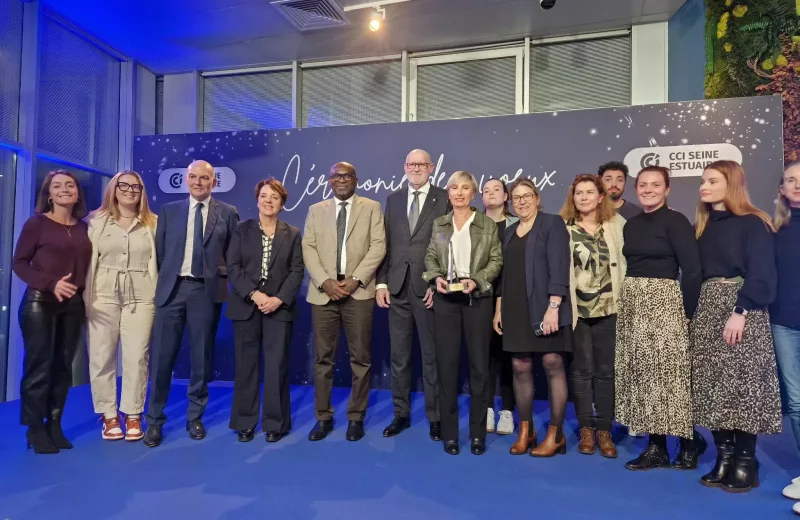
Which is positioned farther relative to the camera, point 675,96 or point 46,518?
point 675,96

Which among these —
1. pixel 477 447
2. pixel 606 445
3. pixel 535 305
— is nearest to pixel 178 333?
pixel 477 447

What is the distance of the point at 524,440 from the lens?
3086 millimetres

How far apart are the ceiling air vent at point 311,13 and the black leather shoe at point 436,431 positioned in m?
3.95

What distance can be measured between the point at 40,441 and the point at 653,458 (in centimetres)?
357

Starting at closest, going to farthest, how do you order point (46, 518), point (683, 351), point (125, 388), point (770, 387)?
point (46, 518) < point (770, 387) < point (683, 351) < point (125, 388)

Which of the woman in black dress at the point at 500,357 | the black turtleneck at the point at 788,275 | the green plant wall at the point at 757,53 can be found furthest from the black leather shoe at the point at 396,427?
the green plant wall at the point at 757,53

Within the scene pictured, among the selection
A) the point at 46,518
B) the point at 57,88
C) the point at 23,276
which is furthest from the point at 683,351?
the point at 57,88

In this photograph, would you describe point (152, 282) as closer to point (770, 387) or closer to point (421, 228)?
point (421, 228)

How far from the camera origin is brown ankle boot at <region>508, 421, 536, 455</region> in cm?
306

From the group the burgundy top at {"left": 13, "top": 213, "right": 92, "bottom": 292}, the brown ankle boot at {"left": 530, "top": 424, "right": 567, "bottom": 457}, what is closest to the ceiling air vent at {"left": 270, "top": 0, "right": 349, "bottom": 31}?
the burgundy top at {"left": 13, "top": 213, "right": 92, "bottom": 292}

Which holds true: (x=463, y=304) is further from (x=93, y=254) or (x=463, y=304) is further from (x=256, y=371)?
(x=93, y=254)

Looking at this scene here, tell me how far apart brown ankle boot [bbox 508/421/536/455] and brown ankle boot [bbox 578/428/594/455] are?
0.28 m

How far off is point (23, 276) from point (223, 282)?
1.12 metres

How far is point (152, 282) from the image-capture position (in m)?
3.40
